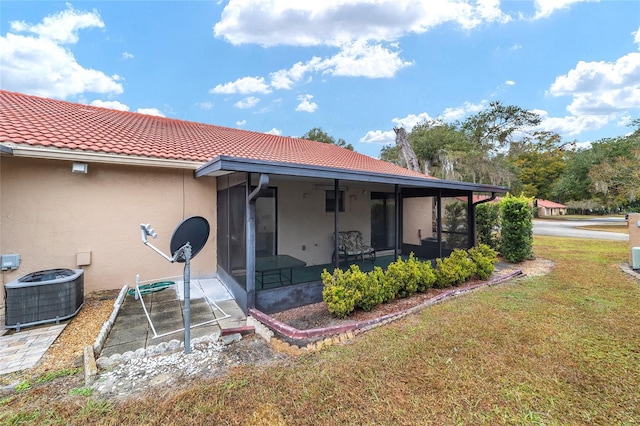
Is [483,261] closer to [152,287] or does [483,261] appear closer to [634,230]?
[634,230]

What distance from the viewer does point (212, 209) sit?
660 centimetres

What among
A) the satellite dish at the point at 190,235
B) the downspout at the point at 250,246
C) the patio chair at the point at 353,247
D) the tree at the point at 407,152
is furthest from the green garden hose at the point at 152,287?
the tree at the point at 407,152

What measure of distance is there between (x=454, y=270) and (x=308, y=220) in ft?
12.9

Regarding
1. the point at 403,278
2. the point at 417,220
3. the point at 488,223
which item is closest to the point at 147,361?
the point at 403,278

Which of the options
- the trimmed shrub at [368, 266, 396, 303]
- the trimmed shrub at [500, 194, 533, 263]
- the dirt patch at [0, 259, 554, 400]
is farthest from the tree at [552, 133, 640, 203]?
the dirt patch at [0, 259, 554, 400]

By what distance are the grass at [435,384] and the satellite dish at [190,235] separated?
1.64 meters

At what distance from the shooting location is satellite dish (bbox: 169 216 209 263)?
11.7 ft

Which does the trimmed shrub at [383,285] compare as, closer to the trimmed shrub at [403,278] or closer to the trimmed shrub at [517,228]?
the trimmed shrub at [403,278]

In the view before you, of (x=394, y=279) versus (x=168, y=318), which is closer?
(x=168, y=318)

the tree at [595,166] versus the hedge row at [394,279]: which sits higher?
the tree at [595,166]

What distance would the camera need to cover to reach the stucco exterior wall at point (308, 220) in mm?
7547

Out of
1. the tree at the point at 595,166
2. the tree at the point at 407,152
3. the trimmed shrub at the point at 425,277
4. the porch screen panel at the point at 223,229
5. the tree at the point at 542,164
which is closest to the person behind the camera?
the porch screen panel at the point at 223,229

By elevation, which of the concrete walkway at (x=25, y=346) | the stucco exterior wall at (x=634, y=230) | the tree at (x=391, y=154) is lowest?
the concrete walkway at (x=25, y=346)

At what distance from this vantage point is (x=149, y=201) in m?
5.97
